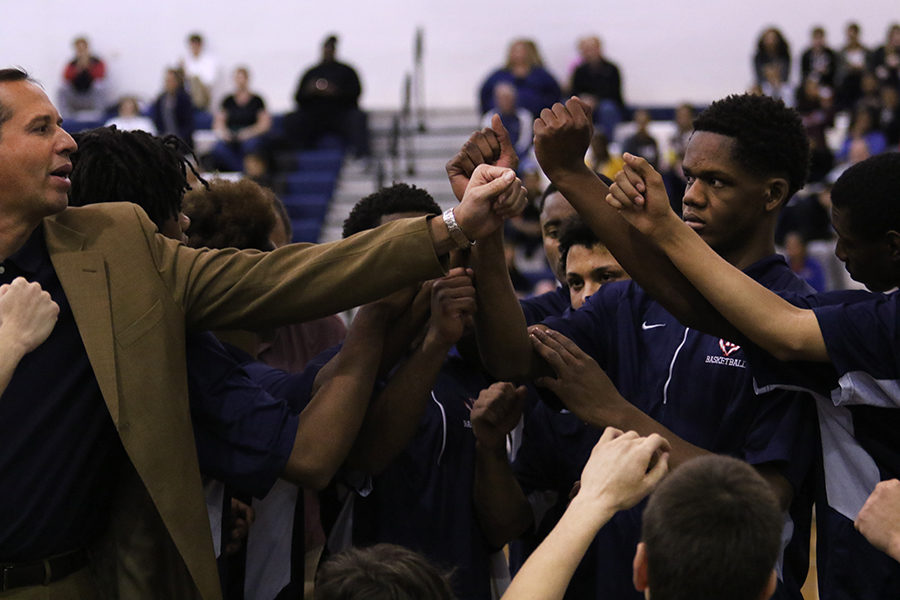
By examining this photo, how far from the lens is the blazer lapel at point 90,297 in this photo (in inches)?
86.0

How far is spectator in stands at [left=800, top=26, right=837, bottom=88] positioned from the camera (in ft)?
45.6

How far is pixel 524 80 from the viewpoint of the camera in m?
13.7

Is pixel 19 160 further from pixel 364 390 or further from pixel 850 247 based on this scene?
pixel 850 247

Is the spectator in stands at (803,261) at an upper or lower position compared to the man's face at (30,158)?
lower

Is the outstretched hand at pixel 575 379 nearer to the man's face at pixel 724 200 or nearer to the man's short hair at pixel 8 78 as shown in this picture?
the man's face at pixel 724 200

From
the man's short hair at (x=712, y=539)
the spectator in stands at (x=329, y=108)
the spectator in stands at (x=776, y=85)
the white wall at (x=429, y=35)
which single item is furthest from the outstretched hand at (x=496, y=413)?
the white wall at (x=429, y=35)

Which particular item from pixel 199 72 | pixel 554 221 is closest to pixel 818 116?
pixel 199 72

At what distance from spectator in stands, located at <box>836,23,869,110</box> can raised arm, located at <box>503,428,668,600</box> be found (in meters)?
12.5

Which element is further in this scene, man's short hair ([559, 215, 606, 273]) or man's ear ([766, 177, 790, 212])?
man's short hair ([559, 215, 606, 273])

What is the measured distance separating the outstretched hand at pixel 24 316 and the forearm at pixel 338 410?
1.86 feet

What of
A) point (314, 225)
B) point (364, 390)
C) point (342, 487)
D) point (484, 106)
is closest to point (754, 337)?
point (364, 390)

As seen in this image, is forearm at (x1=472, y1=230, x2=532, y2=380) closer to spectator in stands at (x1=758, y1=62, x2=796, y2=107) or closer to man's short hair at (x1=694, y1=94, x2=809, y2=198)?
man's short hair at (x1=694, y1=94, x2=809, y2=198)

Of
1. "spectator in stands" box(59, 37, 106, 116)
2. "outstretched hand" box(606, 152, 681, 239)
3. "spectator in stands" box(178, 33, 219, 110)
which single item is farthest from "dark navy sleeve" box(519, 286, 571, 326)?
"spectator in stands" box(59, 37, 106, 116)

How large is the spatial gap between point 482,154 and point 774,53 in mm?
12383
